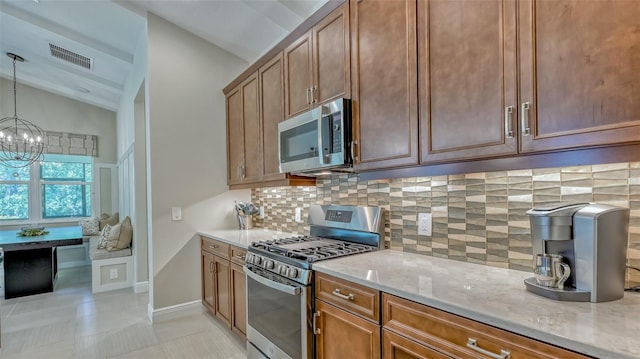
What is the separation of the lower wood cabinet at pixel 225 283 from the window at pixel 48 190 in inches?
181

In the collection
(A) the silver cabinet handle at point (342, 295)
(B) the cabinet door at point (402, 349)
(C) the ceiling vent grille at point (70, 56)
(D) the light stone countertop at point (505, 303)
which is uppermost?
(C) the ceiling vent grille at point (70, 56)

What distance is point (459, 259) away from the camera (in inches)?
66.4

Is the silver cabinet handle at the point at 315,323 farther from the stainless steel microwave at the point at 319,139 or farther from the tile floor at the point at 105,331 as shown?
the tile floor at the point at 105,331

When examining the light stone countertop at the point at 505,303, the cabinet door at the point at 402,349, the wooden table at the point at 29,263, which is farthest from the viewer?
the wooden table at the point at 29,263

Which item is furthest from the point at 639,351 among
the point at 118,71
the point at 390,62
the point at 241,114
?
the point at 118,71

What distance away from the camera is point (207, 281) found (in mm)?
3246

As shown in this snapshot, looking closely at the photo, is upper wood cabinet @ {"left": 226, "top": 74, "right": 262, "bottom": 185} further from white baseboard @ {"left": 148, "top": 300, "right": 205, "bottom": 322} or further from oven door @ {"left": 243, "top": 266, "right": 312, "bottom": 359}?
white baseboard @ {"left": 148, "top": 300, "right": 205, "bottom": 322}

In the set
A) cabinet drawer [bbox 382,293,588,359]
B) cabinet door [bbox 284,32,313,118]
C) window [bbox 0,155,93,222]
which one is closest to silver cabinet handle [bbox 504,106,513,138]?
cabinet drawer [bbox 382,293,588,359]

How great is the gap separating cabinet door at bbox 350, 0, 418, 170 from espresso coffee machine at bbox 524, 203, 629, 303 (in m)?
0.66

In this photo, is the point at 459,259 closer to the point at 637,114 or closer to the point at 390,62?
the point at 637,114

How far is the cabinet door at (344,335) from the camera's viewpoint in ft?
4.59

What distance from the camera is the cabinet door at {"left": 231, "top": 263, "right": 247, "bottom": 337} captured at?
2.53 meters

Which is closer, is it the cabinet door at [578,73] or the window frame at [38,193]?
the cabinet door at [578,73]

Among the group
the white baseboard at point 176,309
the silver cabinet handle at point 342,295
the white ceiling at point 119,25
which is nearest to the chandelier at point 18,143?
the white ceiling at point 119,25
